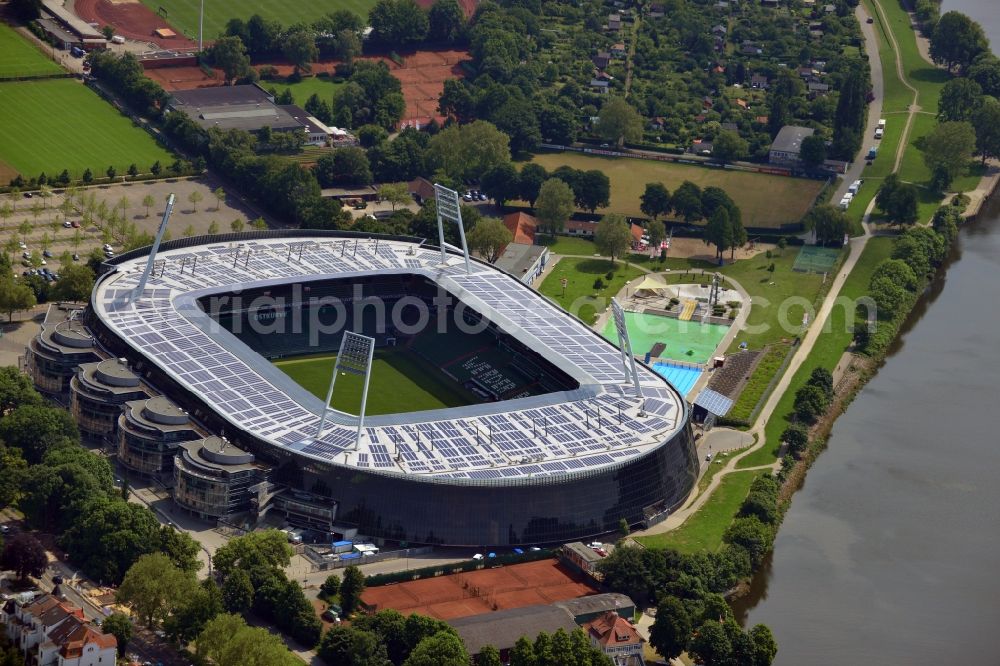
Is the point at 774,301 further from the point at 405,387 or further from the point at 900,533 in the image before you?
the point at 900,533

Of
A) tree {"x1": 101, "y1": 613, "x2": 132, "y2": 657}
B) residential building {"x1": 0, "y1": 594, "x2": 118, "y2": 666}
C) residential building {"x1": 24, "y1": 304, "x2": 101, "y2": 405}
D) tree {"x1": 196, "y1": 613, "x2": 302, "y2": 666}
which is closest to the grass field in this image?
residential building {"x1": 24, "y1": 304, "x2": 101, "y2": 405}

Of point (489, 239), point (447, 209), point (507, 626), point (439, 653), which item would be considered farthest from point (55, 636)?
point (489, 239)

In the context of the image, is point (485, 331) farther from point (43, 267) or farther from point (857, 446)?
point (43, 267)

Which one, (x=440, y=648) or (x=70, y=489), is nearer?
(x=440, y=648)

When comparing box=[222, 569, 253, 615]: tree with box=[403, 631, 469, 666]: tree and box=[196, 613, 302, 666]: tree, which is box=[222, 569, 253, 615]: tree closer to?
box=[196, 613, 302, 666]: tree

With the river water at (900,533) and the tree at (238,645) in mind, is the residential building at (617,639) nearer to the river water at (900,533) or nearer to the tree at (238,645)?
the river water at (900,533)

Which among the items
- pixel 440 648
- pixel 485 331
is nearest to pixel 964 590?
pixel 440 648
